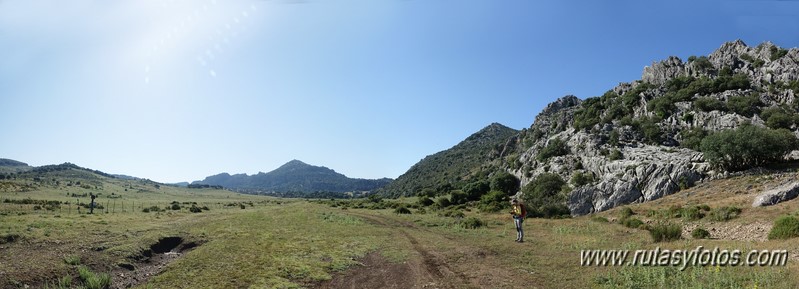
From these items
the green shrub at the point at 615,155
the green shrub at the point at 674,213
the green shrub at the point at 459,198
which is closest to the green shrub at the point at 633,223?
the green shrub at the point at 674,213

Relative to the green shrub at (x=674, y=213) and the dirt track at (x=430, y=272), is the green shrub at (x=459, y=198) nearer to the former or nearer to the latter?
the green shrub at (x=674, y=213)

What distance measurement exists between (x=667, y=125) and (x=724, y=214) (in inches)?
2104

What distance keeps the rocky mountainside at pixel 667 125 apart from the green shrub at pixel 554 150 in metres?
0.22

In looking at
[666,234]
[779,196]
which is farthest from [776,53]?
[666,234]

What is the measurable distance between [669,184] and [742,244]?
35.7m

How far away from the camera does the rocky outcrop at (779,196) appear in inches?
1204

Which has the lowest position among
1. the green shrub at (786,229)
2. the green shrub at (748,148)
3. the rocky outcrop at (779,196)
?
the green shrub at (786,229)

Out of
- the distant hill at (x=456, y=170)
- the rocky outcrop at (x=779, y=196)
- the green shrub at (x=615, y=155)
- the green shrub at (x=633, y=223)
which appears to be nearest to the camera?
the green shrub at (x=633, y=223)

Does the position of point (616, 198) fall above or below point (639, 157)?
below

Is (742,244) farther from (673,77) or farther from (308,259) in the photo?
(673,77)

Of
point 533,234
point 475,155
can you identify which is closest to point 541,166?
point 533,234

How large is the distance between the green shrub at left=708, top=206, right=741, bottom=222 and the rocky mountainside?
62.9 ft

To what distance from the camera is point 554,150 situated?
84375 millimetres

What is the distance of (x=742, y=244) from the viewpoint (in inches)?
706
